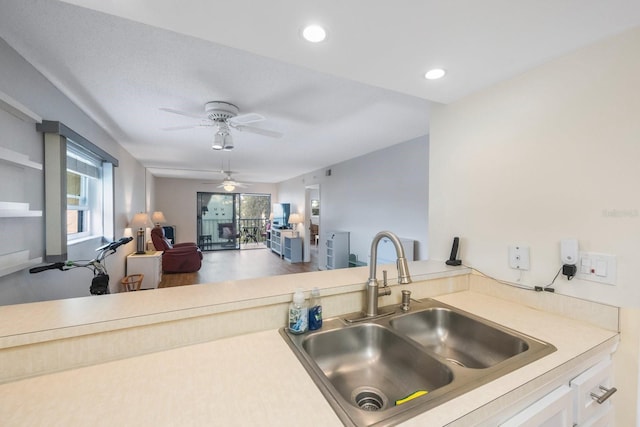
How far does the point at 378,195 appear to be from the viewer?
14.0 feet

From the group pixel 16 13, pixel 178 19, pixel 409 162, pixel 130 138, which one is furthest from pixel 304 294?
pixel 130 138

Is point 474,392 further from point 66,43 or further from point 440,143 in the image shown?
point 66,43

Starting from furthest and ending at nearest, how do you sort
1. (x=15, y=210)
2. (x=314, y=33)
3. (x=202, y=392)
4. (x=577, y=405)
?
1. (x=15, y=210)
2. (x=314, y=33)
3. (x=577, y=405)
4. (x=202, y=392)

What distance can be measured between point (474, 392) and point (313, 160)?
15.6 ft

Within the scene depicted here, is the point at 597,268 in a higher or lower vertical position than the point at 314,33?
lower

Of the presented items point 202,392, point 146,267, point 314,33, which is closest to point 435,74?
point 314,33

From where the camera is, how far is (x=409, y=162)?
143 inches

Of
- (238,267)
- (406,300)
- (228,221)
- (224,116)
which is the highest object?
(224,116)

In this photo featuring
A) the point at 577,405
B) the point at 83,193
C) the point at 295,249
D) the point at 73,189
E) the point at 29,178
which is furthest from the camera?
the point at 295,249

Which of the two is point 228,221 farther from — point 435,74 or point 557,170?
point 557,170

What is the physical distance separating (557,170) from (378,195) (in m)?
3.01

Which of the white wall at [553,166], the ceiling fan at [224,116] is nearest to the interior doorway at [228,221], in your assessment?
the ceiling fan at [224,116]

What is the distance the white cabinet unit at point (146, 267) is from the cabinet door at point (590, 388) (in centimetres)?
495

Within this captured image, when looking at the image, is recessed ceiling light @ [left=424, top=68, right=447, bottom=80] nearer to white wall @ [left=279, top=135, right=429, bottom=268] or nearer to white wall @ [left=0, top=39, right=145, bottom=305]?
white wall @ [left=279, top=135, right=429, bottom=268]
